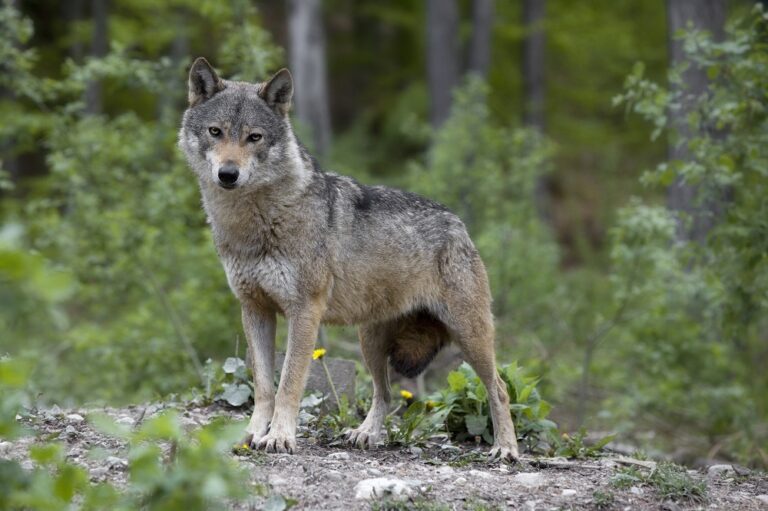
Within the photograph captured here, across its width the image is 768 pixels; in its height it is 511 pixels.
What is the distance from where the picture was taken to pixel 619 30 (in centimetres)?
2370

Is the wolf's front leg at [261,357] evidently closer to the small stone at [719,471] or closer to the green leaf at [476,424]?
the green leaf at [476,424]

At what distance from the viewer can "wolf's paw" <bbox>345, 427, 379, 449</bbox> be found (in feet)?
22.5

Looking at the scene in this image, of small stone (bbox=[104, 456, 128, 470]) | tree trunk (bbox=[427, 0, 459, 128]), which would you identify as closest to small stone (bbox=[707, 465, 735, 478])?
small stone (bbox=[104, 456, 128, 470])

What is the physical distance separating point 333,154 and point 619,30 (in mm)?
7975

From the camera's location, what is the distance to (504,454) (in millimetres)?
6727

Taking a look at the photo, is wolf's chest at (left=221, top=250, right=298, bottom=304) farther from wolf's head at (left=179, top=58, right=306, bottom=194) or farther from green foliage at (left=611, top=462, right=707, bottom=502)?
green foliage at (left=611, top=462, right=707, bottom=502)

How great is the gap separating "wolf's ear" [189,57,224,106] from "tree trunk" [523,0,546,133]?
710 inches

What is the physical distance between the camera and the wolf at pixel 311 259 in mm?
6367

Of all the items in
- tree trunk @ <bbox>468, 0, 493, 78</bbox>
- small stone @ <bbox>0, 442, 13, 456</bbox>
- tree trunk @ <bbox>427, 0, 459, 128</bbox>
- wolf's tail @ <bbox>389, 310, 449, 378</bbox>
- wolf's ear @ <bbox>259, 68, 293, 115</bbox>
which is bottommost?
small stone @ <bbox>0, 442, 13, 456</bbox>

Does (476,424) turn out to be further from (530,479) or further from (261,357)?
(261,357)

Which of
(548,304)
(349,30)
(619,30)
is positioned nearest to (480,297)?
(548,304)

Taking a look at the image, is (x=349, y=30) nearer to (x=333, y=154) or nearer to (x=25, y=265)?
(x=333, y=154)

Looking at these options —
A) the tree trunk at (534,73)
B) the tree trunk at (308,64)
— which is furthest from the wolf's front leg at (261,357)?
the tree trunk at (534,73)

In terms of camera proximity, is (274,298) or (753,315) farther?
(753,315)
